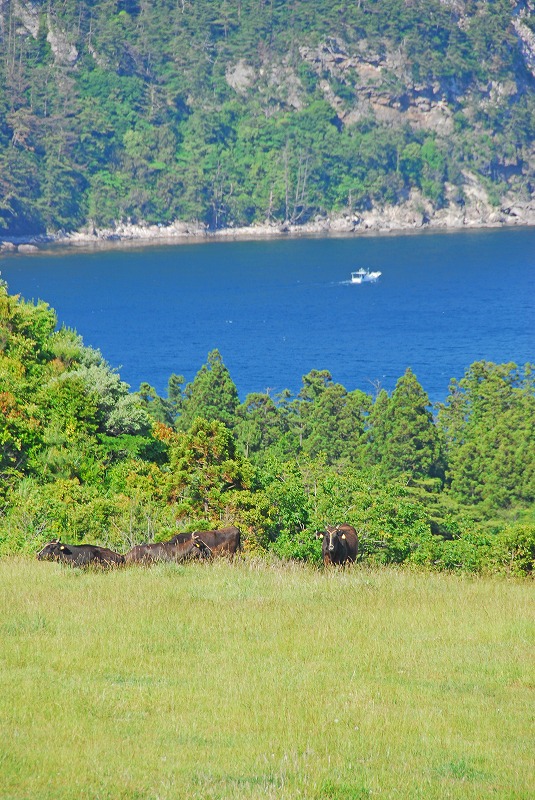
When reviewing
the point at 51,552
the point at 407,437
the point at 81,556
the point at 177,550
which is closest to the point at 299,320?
the point at 407,437

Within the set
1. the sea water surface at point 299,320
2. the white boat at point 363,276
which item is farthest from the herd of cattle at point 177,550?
the white boat at point 363,276

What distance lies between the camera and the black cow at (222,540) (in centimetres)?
2023

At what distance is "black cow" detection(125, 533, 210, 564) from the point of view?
62.2 feet

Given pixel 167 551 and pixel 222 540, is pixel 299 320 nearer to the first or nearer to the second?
pixel 222 540

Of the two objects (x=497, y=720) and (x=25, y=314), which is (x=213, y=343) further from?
(x=497, y=720)

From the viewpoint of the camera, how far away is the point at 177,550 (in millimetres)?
19234

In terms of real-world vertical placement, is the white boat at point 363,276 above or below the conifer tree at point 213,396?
above

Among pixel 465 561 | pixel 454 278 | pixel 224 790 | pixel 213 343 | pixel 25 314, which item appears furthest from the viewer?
pixel 454 278

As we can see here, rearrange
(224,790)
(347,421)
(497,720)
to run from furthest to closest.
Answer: (347,421) → (497,720) → (224,790)

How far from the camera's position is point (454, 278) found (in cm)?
18625

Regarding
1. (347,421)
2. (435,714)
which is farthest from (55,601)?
(347,421)

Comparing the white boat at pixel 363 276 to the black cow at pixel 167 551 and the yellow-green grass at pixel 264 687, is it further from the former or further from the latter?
the yellow-green grass at pixel 264 687

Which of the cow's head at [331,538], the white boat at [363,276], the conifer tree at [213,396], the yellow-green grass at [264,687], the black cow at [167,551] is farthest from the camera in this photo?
the white boat at [363,276]

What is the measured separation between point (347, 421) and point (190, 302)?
102818 mm
